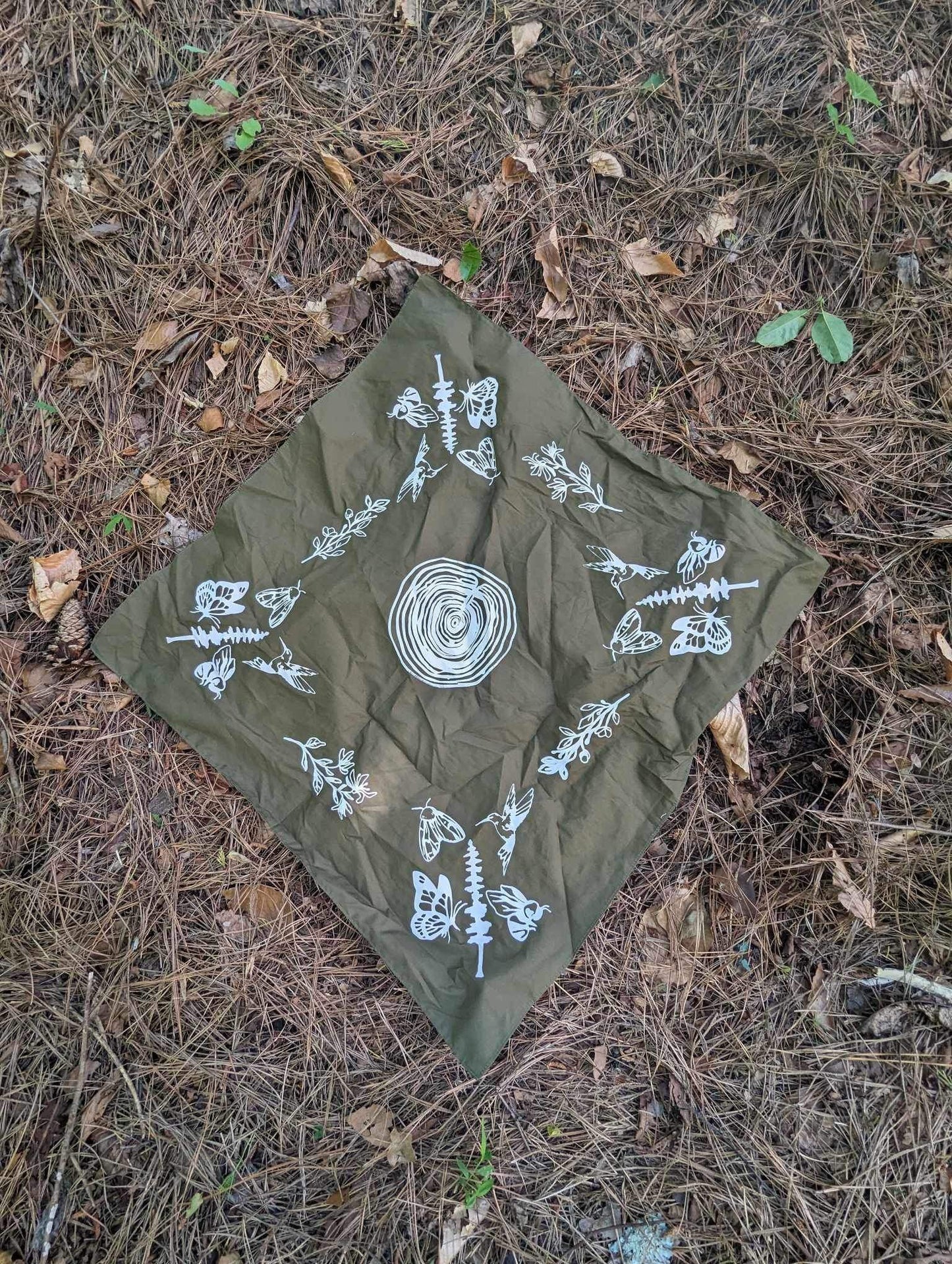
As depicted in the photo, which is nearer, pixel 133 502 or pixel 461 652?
pixel 461 652

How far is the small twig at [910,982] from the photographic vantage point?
1944mm

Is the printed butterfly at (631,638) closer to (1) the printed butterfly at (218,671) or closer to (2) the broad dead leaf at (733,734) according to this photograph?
(2) the broad dead leaf at (733,734)

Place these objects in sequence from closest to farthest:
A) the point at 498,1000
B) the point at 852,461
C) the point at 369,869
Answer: the point at 498,1000 → the point at 369,869 → the point at 852,461

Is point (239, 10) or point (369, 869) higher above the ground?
point (239, 10)

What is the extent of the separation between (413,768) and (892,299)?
2.08 metres

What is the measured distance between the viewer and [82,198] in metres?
2.23

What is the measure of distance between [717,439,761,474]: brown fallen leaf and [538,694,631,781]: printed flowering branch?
2.68 ft

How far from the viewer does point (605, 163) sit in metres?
2.20

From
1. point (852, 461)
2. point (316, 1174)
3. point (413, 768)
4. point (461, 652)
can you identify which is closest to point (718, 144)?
point (852, 461)

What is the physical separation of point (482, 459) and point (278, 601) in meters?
0.75

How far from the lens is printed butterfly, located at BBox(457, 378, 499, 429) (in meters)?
2.08

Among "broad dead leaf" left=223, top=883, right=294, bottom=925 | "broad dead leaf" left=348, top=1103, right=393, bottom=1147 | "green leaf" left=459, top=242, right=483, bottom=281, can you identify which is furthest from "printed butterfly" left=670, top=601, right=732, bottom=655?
"broad dead leaf" left=348, top=1103, right=393, bottom=1147

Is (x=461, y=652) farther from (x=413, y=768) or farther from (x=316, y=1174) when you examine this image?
(x=316, y=1174)

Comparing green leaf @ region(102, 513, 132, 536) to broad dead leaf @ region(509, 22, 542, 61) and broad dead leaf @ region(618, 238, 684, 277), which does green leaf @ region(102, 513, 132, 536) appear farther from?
broad dead leaf @ region(509, 22, 542, 61)
